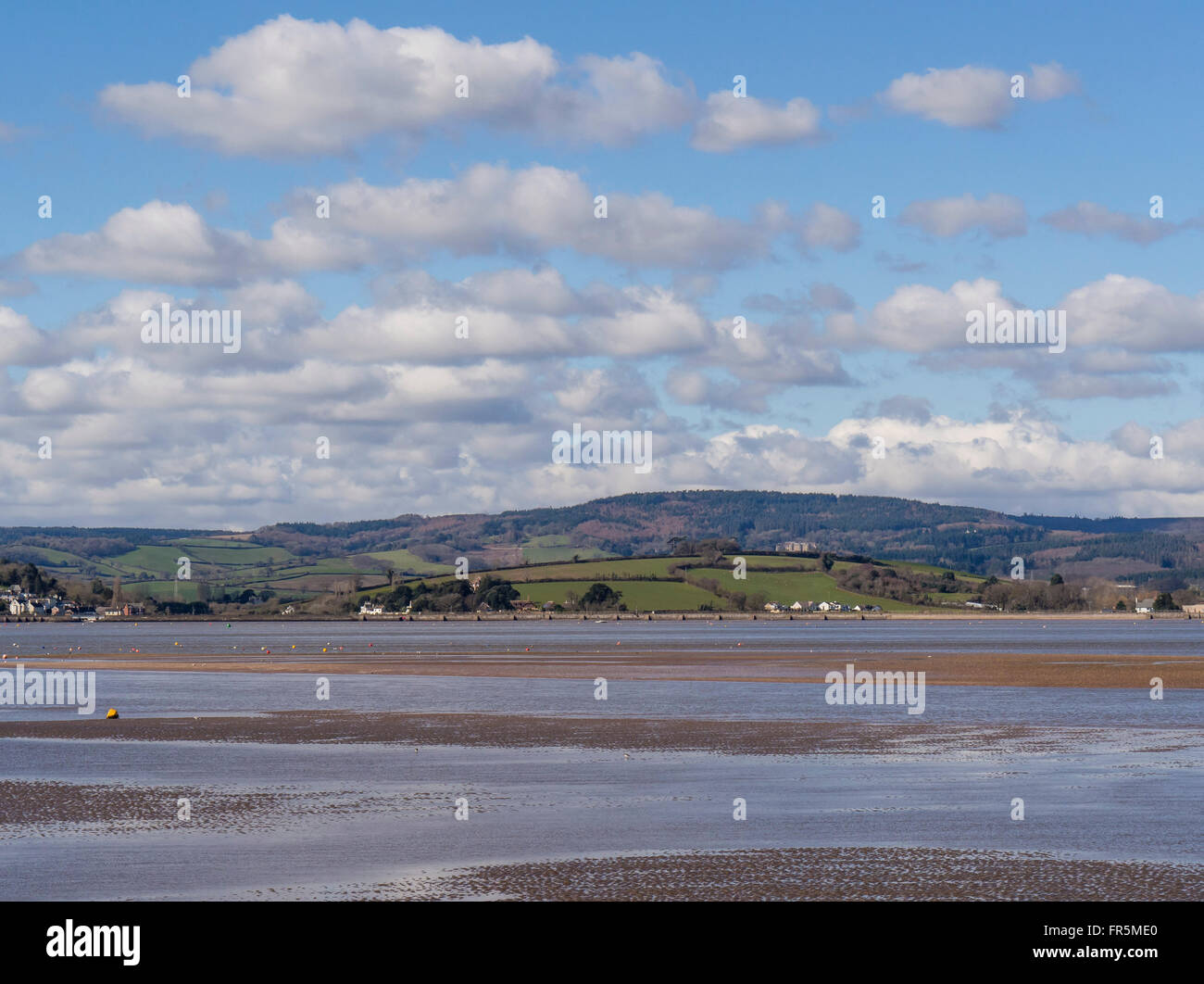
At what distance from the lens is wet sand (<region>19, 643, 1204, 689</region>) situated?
69.2 meters

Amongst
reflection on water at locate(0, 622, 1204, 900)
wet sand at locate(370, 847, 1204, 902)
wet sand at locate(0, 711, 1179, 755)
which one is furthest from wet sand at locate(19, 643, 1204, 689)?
wet sand at locate(370, 847, 1204, 902)

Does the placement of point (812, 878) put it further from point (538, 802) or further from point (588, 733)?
point (588, 733)

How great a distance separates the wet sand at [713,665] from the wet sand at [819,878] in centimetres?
4320

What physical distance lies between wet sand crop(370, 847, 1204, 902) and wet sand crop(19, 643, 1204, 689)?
142 feet

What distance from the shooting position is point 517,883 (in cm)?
2044

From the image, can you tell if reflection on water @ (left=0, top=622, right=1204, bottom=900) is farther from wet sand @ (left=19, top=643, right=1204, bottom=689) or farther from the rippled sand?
wet sand @ (left=19, top=643, right=1204, bottom=689)

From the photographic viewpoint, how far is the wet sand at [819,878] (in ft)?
63.7

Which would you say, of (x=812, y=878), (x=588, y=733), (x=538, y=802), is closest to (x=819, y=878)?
(x=812, y=878)

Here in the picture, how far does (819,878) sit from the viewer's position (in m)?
20.4

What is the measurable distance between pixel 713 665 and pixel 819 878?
63.6 metres
